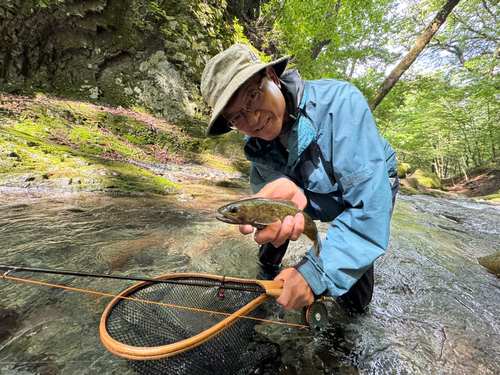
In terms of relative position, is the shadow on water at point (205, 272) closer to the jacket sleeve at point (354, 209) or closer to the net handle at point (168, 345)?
the net handle at point (168, 345)

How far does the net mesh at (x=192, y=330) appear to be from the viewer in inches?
58.2

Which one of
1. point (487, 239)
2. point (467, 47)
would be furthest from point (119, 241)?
point (467, 47)

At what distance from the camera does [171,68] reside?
12.7 metres

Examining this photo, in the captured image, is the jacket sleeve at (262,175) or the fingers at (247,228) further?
the jacket sleeve at (262,175)

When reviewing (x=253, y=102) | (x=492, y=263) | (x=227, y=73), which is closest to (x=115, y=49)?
(x=227, y=73)

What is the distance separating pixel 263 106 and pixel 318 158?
2.39ft

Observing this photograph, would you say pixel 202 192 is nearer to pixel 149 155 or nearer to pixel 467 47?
Result: pixel 149 155

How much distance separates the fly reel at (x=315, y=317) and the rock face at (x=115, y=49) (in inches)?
493

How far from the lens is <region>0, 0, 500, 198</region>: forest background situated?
896 cm

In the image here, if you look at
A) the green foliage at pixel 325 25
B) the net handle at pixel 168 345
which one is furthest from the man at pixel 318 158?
the green foliage at pixel 325 25

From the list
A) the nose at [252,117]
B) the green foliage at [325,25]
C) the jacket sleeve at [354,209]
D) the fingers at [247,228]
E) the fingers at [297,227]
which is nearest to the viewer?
the jacket sleeve at [354,209]

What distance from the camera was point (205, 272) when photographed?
2.93m

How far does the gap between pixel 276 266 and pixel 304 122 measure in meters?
1.99

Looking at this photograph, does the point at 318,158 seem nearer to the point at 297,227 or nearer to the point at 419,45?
the point at 297,227
